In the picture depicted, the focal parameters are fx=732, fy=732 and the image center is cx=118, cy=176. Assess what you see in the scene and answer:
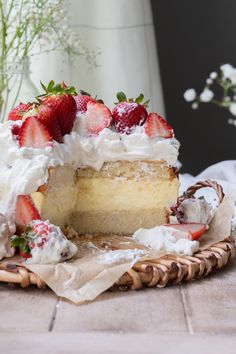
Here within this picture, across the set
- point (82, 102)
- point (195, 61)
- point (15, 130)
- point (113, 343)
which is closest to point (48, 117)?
point (15, 130)

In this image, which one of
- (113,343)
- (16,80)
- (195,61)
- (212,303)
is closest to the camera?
(113,343)

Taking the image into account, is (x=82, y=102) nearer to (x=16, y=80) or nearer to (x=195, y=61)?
(x=16, y=80)

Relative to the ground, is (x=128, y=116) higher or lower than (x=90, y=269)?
higher

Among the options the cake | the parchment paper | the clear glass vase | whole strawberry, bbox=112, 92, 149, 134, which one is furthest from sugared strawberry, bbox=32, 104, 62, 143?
the clear glass vase

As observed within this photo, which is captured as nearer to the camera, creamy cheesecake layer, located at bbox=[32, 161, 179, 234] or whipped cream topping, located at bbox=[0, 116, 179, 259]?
whipped cream topping, located at bbox=[0, 116, 179, 259]

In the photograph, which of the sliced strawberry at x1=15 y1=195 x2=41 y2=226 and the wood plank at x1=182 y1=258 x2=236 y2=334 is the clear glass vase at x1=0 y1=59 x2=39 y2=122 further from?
the wood plank at x1=182 y1=258 x2=236 y2=334

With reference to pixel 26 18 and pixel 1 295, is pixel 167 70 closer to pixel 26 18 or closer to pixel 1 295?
pixel 26 18
